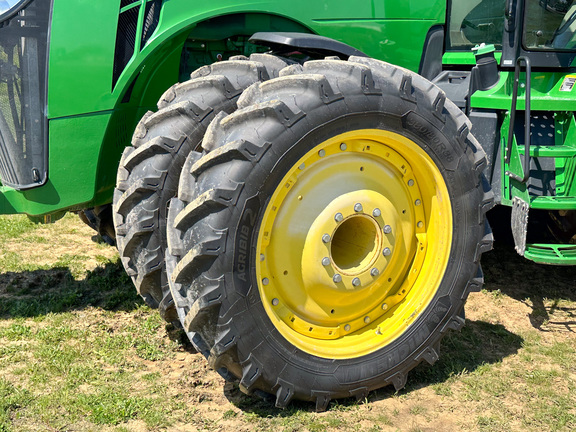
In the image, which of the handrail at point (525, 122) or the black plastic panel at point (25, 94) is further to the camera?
the handrail at point (525, 122)

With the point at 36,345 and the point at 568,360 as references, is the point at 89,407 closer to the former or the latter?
the point at 36,345

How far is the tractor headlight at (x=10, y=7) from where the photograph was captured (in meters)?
3.42

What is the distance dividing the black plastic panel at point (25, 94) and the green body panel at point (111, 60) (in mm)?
58

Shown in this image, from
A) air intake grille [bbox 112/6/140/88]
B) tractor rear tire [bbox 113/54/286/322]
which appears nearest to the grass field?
tractor rear tire [bbox 113/54/286/322]

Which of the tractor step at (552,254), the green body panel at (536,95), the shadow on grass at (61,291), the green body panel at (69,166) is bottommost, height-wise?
the shadow on grass at (61,291)

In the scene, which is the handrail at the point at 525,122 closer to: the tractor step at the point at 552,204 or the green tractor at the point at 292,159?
the green tractor at the point at 292,159

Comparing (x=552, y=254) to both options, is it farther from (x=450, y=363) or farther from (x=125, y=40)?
(x=125, y=40)

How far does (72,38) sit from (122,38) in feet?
0.85

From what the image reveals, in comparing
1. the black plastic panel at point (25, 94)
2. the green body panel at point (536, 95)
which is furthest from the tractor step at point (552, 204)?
the black plastic panel at point (25, 94)

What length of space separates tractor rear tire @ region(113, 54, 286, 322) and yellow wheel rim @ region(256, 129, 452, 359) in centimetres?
68

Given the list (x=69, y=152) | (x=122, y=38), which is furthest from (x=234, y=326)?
(x=122, y=38)

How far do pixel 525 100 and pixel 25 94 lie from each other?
2.78 metres

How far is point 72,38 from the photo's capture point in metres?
3.43

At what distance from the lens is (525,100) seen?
3.93 metres
